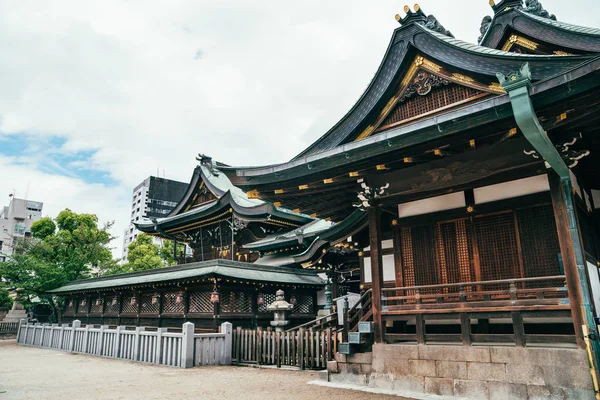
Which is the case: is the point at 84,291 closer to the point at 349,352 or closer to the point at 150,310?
the point at 150,310

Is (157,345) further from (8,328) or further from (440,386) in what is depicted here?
(8,328)

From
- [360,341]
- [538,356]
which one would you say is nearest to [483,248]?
[538,356]

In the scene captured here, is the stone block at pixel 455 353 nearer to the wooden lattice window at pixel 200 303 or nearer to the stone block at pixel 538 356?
the stone block at pixel 538 356

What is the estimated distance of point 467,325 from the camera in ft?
25.9

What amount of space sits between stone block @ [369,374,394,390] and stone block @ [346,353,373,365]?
0.33 metres

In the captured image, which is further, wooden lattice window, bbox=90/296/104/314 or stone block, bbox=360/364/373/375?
wooden lattice window, bbox=90/296/104/314

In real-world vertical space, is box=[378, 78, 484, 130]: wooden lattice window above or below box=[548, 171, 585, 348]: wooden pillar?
above

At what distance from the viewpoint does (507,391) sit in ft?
23.4

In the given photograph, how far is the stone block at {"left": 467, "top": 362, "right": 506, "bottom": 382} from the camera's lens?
7.29 metres

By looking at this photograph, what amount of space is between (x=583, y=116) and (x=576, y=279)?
2.70m

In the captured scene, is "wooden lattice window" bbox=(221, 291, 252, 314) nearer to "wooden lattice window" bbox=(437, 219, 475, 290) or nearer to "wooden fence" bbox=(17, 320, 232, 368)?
"wooden fence" bbox=(17, 320, 232, 368)

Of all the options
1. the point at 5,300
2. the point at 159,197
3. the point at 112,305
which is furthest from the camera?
the point at 159,197

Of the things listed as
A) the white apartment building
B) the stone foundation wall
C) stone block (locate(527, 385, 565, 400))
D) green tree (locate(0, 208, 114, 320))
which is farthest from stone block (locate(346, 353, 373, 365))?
the white apartment building

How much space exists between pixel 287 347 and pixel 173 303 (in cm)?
796
